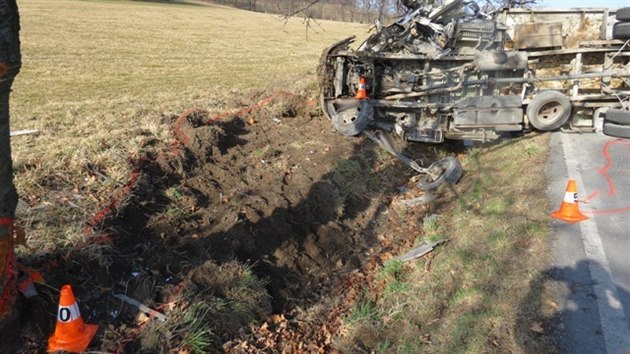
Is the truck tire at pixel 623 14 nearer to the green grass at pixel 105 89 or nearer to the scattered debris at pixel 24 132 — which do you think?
the green grass at pixel 105 89

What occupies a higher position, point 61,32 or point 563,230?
point 61,32

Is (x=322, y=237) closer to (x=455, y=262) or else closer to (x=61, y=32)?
(x=455, y=262)

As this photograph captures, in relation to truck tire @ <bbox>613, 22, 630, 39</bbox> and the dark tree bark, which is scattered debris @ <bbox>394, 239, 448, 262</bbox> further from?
truck tire @ <bbox>613, 22, 630, 39</bbox>

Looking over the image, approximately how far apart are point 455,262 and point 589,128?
5375mm

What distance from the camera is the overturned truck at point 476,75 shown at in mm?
8766

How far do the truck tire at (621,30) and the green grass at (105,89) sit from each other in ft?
22.7

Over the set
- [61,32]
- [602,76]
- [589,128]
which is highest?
[61,32]

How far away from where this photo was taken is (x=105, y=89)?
13961 millimetres

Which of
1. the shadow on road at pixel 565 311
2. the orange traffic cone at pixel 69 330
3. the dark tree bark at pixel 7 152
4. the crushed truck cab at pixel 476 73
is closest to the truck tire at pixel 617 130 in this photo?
the crushed truck cab at pixel 476 73

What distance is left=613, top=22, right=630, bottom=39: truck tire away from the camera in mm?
8297

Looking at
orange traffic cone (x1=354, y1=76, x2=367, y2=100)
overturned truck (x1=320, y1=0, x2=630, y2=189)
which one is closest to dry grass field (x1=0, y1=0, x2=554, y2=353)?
overturned truck (x1=320, y1=0, x2=630, y2=189)

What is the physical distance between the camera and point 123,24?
36.1 metres

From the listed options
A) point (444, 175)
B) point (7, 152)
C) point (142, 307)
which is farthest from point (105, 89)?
point (7, 152)

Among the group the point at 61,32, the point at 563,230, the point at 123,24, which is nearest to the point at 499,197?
the point at 563,230
